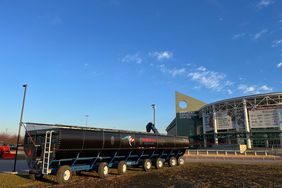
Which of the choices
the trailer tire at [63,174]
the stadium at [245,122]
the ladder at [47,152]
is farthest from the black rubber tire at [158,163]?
the stadium at [245,122]

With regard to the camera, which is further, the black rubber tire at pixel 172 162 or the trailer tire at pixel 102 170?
the black rubber tire at pixel 172 162

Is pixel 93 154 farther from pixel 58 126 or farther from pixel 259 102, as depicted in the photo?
pixel 259 102

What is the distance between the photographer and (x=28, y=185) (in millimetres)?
14094

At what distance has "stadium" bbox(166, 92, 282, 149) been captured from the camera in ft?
225

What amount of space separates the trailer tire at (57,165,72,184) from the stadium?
6603cm

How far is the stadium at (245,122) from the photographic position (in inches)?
2694

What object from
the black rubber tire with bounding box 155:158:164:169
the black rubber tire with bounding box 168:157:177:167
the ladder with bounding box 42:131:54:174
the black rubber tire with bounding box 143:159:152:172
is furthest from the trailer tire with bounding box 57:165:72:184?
the black rubber tire with bounding box 168:157:177:167

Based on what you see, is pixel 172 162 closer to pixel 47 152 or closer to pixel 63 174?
pixel 63 174

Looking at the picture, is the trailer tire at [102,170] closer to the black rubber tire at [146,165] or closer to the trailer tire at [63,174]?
the trailer tire at [63,174]

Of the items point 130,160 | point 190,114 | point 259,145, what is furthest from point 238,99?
point 130,160

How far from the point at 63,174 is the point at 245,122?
67.0m

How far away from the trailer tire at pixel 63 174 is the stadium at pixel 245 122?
66.0 meters

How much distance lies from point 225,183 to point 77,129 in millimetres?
9981

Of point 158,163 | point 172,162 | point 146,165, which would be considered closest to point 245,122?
point 172,162
